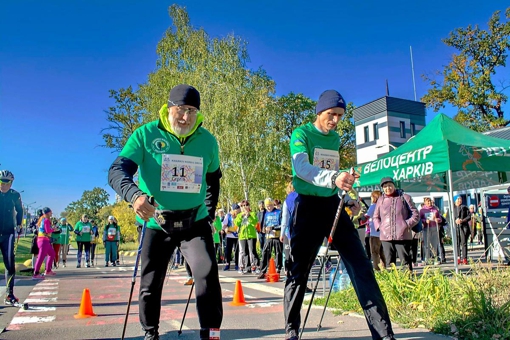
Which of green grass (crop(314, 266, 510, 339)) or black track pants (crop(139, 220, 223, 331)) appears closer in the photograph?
black track pants (crop(139, 220, 223, 331))

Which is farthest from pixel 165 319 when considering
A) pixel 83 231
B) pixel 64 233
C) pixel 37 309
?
pixel 64 233

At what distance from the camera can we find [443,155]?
8328 millimetres

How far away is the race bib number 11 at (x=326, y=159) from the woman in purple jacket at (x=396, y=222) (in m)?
4.65

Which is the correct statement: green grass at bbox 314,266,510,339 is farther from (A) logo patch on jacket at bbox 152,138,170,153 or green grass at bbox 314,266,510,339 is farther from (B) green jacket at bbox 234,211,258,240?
(B) green jacket at bbox 234,211,258,240

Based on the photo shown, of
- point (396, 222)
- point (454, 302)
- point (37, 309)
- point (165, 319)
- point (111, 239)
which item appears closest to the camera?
point (454, 302)

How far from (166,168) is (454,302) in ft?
11.4

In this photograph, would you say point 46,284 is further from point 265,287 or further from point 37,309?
point 265,287

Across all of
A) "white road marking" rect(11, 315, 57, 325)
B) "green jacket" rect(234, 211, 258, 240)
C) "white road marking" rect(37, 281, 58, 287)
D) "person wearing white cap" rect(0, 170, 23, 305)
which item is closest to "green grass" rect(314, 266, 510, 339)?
"white road marking" rect(11, 315, 57, 325)

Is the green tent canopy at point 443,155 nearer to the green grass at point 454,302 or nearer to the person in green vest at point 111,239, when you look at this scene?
the green grass at point 454,302

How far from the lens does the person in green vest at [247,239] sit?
1355 cm

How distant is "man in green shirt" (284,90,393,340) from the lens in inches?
157

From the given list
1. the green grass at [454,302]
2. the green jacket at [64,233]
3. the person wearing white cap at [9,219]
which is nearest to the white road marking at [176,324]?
the green grass at [454,302]

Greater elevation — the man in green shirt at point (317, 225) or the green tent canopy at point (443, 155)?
the green tent canopy at point (443, 155)

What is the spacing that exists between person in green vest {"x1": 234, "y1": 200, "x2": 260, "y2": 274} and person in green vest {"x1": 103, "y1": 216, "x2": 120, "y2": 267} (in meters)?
8.03
